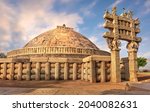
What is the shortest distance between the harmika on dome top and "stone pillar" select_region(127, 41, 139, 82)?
7.32 meters

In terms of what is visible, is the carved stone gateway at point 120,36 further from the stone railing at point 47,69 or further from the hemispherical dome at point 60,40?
the hemispherical dome at point 60,40

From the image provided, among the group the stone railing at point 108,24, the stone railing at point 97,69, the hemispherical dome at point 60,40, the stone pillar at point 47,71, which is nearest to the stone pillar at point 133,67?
the stone railing at point 97,69

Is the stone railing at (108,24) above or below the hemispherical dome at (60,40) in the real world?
below

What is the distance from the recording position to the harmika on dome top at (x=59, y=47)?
2124 cm

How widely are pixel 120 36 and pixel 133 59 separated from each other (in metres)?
2.11

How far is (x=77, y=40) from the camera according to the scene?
27.1 m

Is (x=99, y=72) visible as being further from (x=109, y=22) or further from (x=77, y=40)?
(x=77, y=40)

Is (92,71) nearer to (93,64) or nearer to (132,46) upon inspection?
(93,64)

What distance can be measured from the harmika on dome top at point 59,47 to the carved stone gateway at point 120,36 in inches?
296

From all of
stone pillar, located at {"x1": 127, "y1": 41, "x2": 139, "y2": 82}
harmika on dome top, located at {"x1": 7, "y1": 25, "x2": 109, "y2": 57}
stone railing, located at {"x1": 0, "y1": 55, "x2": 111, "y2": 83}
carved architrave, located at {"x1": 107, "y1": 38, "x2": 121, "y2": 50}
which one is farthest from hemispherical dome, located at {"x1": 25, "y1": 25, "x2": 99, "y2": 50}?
carved architrave, located at {"x1": 107, "y1": 38, "x2": 121, "y2": 50}

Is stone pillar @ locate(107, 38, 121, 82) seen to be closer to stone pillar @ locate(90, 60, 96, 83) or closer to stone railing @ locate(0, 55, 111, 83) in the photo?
stone pillar @ locate(90, 60, 96, 83)

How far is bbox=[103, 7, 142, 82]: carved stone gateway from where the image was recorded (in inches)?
504

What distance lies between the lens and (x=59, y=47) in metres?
21.5

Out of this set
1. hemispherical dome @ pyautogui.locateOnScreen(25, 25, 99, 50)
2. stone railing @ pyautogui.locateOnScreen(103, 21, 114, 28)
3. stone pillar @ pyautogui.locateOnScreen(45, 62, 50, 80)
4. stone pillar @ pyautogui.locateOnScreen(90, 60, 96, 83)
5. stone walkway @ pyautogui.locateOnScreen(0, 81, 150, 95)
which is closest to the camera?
stone walkway @ pyautogui.locateOnScreen(0, 81, 150, 95)
